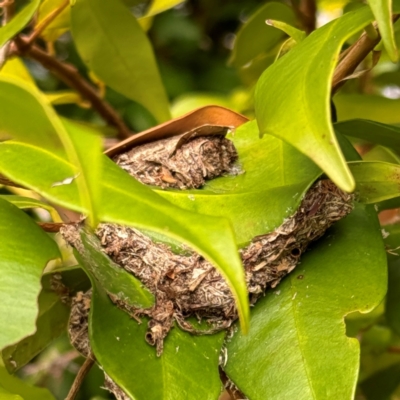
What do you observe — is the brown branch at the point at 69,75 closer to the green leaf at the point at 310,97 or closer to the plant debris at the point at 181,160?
the plant debris at the point at 181,160

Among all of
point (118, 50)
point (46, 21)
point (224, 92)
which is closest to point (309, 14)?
point (118, 50)

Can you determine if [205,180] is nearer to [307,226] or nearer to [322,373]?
[307,226]

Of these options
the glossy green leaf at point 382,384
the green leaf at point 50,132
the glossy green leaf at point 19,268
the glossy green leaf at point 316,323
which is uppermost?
the green leaf at point 50,132

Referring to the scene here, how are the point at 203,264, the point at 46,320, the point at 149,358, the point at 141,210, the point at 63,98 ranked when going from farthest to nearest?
the point at 63,98 → the point at 46,320 → the point at 203,264 → the point at 149,358 → the point at 141,210

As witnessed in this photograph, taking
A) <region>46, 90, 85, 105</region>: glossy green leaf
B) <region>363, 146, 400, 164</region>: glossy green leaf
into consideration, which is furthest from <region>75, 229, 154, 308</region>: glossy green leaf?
<region>46, 90, 85, 105</region>: glossy green leaf

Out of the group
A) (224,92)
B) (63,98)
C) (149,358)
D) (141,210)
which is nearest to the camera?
(141,210)

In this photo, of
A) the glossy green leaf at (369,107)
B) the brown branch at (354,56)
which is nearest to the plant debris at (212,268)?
the brown branch at (354,56)

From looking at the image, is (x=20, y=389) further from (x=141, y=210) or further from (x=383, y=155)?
(x=383, y=155)
